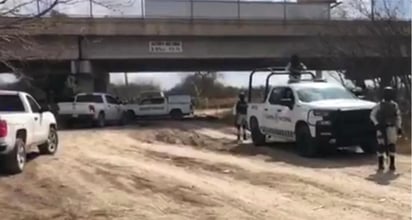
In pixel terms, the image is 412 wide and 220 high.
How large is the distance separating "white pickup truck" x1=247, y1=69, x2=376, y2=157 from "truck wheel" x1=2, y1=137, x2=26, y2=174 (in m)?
6.59

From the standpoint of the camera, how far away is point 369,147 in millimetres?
17234

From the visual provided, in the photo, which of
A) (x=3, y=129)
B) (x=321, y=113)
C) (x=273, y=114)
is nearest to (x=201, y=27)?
(x=273, y=114)

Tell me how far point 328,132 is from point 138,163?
4.43 meters

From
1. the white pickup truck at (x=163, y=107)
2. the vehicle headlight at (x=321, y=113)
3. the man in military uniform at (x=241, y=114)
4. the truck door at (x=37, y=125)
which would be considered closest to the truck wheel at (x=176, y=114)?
the white pickup truck at (x=163, y=107)

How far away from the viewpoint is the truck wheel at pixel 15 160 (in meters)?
14.2

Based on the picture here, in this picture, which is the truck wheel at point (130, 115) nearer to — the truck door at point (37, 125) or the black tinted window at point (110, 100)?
the black tinted window at point (110, 100)

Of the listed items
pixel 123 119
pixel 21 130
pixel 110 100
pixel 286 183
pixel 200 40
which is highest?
pixel 200 40

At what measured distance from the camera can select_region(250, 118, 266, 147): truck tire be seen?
20562mm

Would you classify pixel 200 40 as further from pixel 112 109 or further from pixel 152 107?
pixel 112 109

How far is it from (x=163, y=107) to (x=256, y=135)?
23.8 metres

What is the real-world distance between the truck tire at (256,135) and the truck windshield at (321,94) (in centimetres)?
272

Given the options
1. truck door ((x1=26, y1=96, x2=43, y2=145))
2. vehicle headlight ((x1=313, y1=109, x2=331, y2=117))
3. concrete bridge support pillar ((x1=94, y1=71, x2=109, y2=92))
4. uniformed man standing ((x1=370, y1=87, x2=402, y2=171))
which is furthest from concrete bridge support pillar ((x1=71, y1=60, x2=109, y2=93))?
uniformed man standing ((x1=370, y1=87, x2=402, y2=171))

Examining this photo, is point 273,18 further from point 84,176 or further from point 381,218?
point 381,218

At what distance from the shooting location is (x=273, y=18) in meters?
40.1
